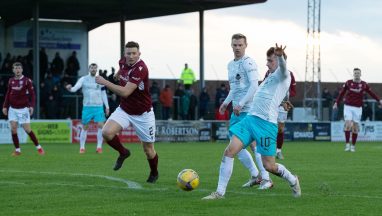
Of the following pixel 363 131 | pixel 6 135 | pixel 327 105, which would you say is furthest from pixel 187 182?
pixel 327 105

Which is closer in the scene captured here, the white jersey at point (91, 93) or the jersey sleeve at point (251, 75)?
the jersey sleeve at point (251, 75)

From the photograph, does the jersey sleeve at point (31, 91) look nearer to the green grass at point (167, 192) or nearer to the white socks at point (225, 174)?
the green grass at point (167, 192)

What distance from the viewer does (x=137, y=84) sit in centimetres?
1476

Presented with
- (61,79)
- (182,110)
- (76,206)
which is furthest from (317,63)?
(76,206)

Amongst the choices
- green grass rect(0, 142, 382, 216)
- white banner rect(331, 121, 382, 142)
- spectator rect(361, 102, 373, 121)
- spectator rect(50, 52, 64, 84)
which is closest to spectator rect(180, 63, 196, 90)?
spectator rect(50, 52, 64, 84)

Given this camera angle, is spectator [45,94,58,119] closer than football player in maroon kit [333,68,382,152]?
No

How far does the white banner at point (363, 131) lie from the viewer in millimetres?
43094

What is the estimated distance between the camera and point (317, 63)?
48625 millimetres

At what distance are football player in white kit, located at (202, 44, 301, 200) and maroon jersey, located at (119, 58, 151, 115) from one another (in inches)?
105

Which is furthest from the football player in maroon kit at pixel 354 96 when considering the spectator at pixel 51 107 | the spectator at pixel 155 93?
the spectator at pixel 51 107

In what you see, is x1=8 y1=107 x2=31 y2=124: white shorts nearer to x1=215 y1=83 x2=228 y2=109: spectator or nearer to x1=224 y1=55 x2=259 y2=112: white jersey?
x1=224 y1=55 x2=259 y2=112: white jersey

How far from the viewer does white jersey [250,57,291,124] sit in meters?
12.6

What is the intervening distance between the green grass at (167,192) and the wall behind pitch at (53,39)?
25.3 meters

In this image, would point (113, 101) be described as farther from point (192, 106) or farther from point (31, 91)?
point (31, 91)
